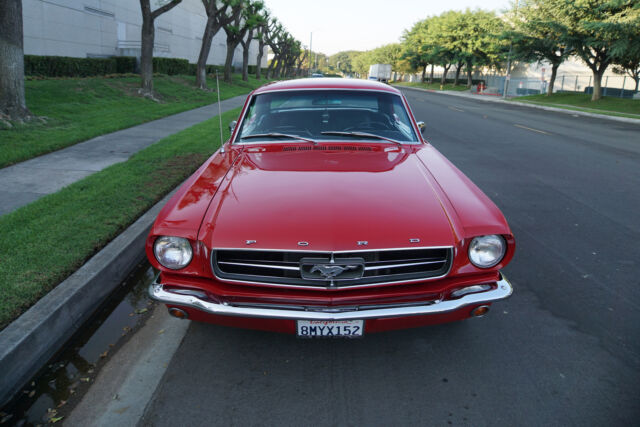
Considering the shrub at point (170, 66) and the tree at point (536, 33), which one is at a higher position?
the tree at point (536, 33)

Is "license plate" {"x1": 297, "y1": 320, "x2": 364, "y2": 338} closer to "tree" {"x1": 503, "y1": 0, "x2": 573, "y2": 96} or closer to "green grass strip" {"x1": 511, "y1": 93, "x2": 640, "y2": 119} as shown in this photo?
"green grass strip" {"x1": 511, "y1": 93, "x2": 640, "y2": 119}

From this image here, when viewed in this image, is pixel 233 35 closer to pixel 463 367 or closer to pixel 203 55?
pixel 203 55

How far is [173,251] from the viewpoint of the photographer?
2.62 meters

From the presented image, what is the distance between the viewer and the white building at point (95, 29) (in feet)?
74.4

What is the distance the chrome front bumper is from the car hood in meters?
0.34

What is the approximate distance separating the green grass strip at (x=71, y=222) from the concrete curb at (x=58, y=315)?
0.53ft

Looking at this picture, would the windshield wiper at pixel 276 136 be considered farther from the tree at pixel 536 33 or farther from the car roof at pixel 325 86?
the tree at pixel 536 33

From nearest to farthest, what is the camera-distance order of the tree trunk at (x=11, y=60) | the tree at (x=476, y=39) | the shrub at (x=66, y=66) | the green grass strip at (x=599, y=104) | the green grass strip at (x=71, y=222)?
the green grass strip at (x=71, y=222) < the tree trunk at (x=11, y=60) < the shrub at (x=66, y=66) < the green grass strip at (x=599, y=104) < the tree at (x=476, y=39)

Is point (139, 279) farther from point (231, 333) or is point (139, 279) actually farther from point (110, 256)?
point (231, 333)

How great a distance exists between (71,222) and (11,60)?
7292 millimetres

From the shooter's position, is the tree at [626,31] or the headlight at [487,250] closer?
the headlight at [487,250]

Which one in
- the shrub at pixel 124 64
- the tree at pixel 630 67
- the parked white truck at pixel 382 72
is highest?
the parked white truck at pixel 382 72

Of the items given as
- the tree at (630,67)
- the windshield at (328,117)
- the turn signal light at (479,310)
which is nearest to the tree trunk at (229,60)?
the tree at (630,67)

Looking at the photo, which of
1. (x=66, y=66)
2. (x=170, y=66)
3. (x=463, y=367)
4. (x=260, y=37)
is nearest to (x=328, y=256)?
(x=463, y=367)
